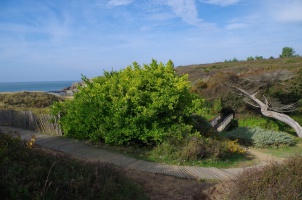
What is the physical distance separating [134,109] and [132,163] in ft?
6.87

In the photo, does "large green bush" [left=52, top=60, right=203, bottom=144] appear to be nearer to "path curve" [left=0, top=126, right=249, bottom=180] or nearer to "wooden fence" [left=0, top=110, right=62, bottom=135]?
"wooden fence" [left=0, top=110, right=62, bottom=135]

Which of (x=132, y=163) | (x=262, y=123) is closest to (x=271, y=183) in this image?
(x=132, y=163)

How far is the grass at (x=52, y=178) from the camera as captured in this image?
3.79 m

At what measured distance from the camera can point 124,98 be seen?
29.2ft

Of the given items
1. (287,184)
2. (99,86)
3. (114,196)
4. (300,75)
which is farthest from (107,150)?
(300,75)

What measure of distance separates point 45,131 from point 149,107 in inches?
172

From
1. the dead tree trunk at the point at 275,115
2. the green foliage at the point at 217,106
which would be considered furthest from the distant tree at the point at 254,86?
the green foliage at the point at 217,106

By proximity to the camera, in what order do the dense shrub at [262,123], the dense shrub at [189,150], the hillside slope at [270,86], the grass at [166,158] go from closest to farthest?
the grass at [166,158], the dense shrub at [189,150], the dense shrub at [262,123], the hillside slope at [270,86]

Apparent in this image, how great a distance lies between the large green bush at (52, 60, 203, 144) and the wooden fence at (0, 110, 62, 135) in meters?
0.57

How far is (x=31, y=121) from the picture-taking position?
11219mm

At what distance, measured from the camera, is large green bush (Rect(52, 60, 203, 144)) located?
885cm

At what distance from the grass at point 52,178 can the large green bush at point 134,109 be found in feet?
12.3

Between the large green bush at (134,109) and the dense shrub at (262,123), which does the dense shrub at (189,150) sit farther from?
the dense shrub at (262,123)

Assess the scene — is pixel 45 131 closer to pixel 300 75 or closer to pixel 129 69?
pixel 129 69
